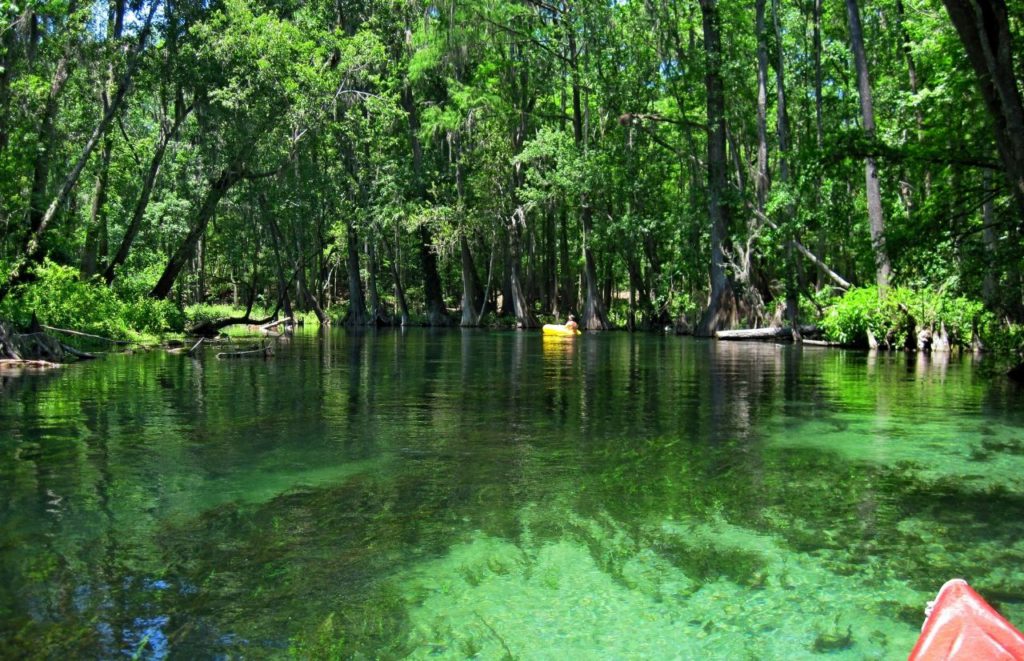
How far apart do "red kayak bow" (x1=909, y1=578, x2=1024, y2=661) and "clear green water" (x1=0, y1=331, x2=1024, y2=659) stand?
132 cm

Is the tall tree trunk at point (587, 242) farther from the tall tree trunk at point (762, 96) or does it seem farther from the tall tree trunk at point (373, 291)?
the tall tree trunk at point (373, 291)

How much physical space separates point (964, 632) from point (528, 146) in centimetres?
3890

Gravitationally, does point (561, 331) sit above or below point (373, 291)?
below

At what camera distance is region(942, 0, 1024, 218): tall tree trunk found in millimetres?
8930

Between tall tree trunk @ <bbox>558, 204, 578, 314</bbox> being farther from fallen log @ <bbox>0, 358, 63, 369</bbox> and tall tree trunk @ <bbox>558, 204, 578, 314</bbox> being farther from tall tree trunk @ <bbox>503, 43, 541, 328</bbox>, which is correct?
fallen log @ <bbox>0, 358, 63, 369</bbox>

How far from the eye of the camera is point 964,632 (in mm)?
2486

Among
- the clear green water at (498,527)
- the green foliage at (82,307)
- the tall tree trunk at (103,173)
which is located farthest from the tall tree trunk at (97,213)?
the clear green water at (498,527)

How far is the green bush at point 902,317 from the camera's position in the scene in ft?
69.5

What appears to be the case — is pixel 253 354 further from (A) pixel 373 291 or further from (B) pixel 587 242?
(A) pixel 373 291

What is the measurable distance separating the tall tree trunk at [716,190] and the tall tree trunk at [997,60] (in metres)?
22.9

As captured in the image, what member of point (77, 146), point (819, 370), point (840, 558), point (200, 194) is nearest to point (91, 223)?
point (77, 146)

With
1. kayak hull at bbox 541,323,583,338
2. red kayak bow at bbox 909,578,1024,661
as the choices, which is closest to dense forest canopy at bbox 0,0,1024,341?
kayak hull at bbox 541,323,583,338

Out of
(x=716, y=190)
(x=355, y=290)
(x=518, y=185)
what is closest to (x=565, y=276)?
(x=518, y=185)

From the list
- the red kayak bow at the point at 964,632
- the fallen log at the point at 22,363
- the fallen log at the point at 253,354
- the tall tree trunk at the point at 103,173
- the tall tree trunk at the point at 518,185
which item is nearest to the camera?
the red kayak bow at the point at 964,632
